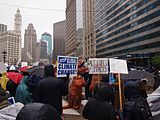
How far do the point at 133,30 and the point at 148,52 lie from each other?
36.5 ft

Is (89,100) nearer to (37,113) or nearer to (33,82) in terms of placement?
(37,113)

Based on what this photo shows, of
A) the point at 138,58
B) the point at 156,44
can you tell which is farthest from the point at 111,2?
the point at 156,44

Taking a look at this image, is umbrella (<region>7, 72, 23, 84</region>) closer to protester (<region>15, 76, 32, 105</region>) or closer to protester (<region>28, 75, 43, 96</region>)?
protester (<region>28, 75, 43, 96</region>)

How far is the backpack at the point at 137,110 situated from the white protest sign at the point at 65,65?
3.44 meters

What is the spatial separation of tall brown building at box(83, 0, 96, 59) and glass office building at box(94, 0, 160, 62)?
17.1 feet

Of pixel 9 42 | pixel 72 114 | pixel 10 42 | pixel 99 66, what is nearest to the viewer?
pixel 99 66

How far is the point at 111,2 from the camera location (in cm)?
9631

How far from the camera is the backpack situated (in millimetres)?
3979

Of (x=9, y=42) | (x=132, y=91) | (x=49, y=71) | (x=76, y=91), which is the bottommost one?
(x=76, y=91)

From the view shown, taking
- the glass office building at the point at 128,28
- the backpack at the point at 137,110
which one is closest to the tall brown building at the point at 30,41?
the glass office building at the point at 128,28

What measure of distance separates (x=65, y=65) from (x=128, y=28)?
75709mm

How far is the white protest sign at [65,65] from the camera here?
7.59 m

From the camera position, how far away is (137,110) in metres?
4.07

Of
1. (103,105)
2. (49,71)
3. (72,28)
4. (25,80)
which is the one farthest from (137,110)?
(72,28)
